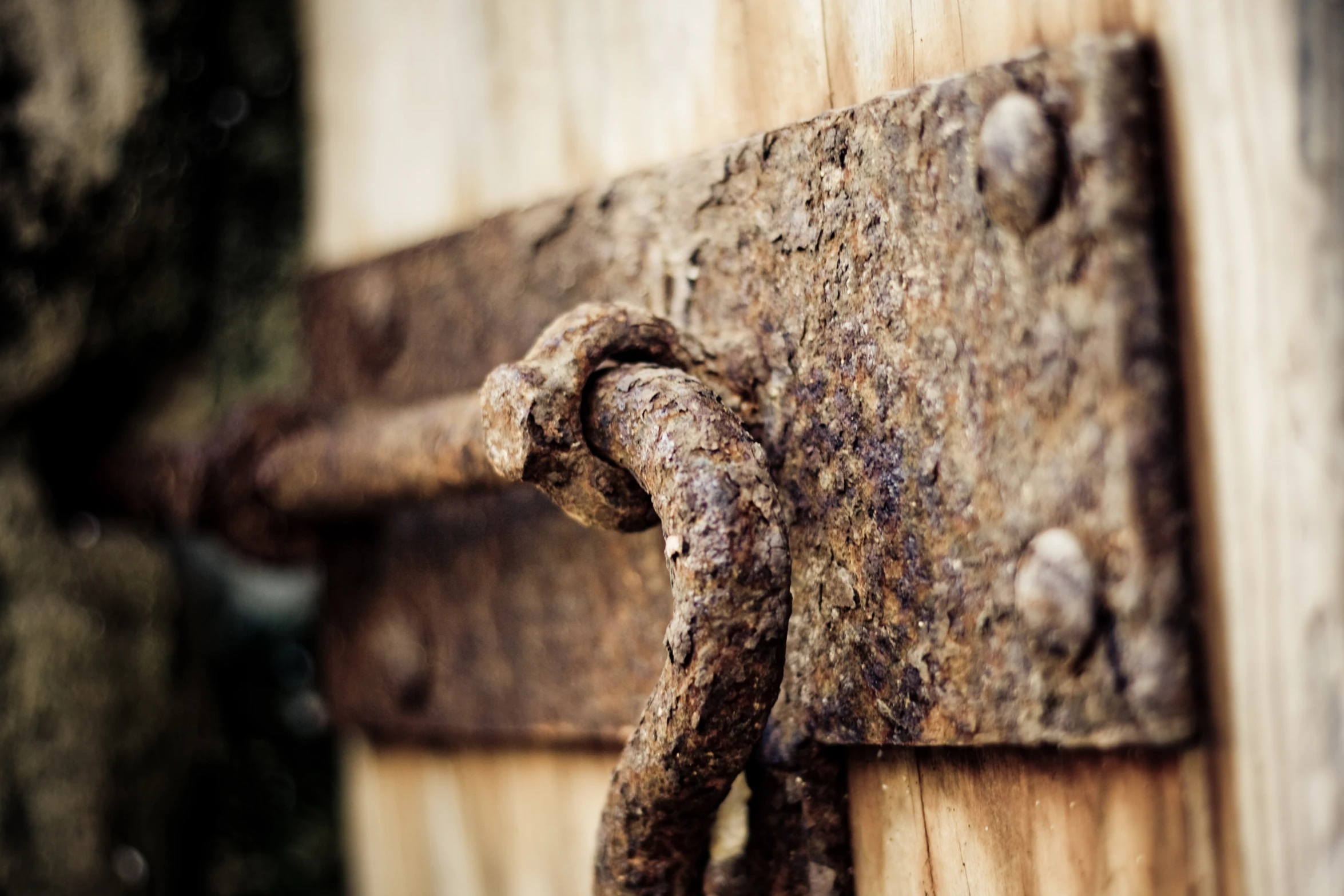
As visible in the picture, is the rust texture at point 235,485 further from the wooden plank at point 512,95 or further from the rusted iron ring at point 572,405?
the rusted iron ring at point 572,405

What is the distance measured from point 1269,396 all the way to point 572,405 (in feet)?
0.77

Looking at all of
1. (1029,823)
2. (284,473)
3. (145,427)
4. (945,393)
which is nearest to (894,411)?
(945,393)

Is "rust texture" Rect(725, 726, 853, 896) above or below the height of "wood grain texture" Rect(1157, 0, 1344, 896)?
below

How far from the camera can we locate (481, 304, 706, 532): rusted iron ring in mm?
414

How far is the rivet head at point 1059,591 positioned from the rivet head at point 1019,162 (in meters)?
0.11

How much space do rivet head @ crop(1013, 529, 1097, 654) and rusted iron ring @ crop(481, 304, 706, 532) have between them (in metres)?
0.15

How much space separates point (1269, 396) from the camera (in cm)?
34

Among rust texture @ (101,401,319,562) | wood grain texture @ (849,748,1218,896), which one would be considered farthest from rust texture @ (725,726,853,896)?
rust texture @ (101,401,319,562)

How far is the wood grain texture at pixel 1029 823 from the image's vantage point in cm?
37

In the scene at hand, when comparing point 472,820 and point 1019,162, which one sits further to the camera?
point 472,820

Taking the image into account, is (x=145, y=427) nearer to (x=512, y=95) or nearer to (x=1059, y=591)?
(x=512, y=95)

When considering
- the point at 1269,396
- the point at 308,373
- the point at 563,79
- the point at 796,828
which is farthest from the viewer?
the point at 308,373

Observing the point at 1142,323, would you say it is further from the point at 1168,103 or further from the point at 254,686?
the point at 254,686

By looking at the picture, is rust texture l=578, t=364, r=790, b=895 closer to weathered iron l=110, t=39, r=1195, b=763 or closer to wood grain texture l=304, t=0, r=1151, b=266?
weathered iron l=110, t=39, r=1195, b=763
